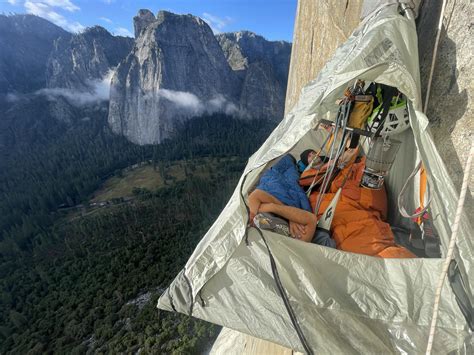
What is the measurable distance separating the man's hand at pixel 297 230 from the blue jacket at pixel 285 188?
0.31 metres

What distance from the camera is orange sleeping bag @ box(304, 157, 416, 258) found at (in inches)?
123

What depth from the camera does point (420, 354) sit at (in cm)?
257

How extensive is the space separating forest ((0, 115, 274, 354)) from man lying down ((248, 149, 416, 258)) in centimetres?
2112

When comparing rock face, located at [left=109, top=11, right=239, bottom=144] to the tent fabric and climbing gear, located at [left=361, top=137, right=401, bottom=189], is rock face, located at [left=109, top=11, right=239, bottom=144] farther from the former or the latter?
the tent fabric

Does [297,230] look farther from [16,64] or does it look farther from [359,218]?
[16,64]

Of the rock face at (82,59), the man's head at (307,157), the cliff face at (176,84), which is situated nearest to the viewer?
the man's head at (307,157)

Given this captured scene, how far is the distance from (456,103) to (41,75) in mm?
244922

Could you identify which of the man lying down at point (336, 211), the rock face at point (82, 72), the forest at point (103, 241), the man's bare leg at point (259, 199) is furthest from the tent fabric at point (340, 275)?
the rock face at point (82, 72)

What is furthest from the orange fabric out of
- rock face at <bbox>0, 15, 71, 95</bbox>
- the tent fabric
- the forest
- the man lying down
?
rock face at <bbox>0, 15, 71, 95</bbox>

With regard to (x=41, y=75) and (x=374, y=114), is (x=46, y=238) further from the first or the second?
(x=41, y=75)

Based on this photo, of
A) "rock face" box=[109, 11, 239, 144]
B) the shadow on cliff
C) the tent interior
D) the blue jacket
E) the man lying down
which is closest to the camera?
the shadow on cliff

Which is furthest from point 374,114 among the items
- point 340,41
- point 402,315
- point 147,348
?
point 147,348

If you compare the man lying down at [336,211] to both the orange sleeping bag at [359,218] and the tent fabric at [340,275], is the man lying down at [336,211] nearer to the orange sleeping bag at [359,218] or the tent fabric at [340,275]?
the orange sleeping bag at [359,218]

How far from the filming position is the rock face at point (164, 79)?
104 m
